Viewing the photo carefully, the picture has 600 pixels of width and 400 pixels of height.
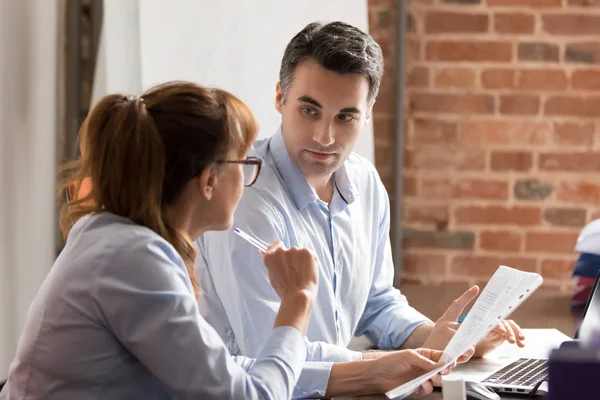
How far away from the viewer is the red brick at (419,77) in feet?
10.2

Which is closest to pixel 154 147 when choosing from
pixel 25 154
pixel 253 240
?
pixel 253 240

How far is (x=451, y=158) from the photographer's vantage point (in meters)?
3.14

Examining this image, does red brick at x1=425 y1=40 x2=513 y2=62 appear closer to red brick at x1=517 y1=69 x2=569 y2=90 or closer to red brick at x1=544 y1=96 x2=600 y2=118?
red brick at x1=517 y1=69 x2=569 y2=90

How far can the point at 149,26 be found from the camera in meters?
2.77

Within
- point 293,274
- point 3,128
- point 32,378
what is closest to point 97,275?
point 32,378

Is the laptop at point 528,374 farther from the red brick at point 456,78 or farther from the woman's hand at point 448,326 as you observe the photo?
the red brick at point 456,78

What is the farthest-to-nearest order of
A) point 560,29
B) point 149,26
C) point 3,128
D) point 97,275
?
point 560,29 → point 149,26 → point 3,128 → point 97,275

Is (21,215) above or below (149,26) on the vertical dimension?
below

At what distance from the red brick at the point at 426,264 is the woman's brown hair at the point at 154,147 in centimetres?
199

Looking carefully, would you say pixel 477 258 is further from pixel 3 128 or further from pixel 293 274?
pixel 293 274

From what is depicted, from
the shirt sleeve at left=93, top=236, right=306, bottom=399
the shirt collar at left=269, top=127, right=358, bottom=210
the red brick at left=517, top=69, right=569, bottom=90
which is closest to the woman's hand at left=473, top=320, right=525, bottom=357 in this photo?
the shirt collar at left=269, top=127, right=358, bottom=210

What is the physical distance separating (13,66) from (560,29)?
69.8 inches

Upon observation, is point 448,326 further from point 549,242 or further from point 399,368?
point 549,242

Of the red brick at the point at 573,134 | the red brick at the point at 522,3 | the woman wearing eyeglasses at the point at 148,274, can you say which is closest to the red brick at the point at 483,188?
Result: the red brick at the point at 573,134
